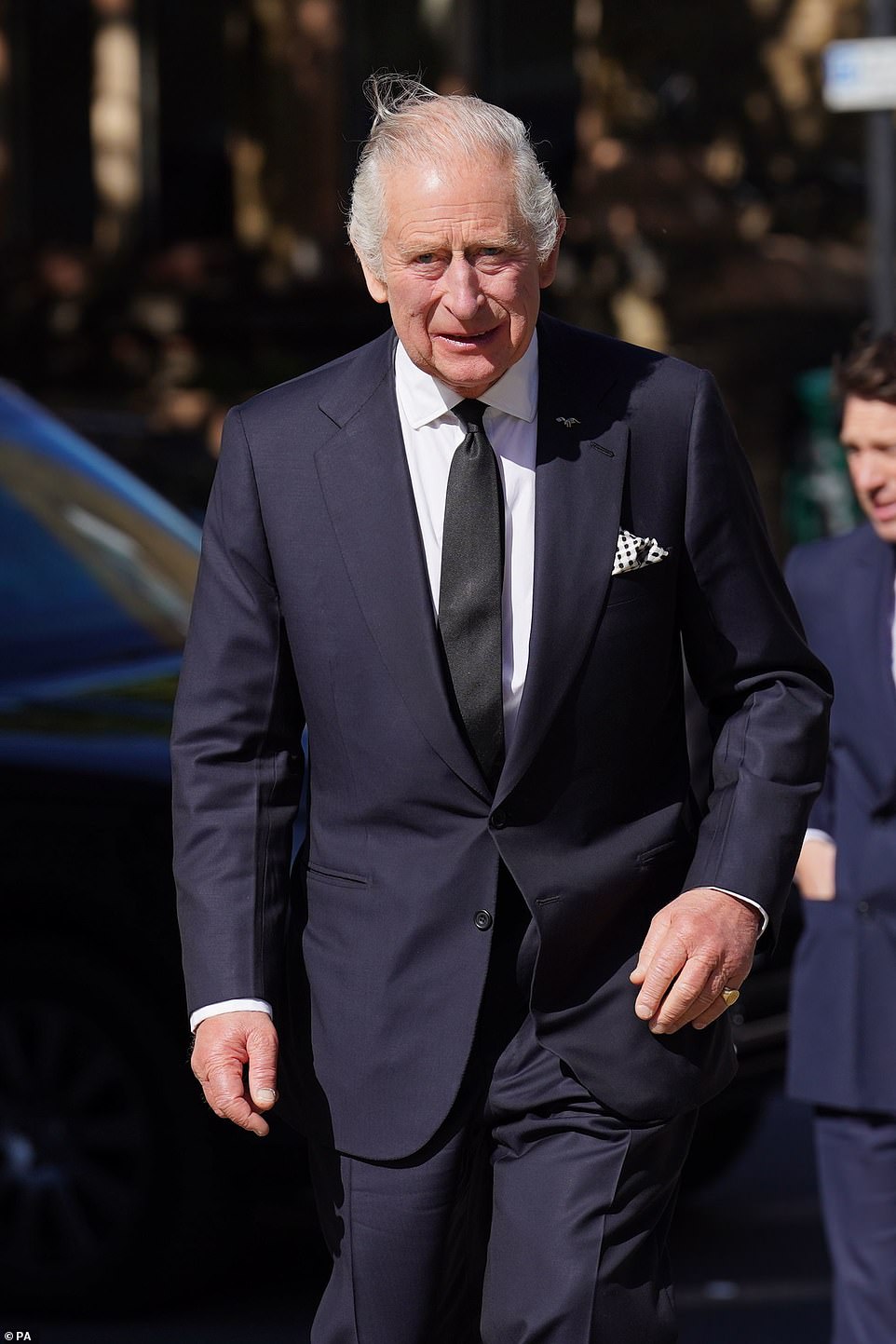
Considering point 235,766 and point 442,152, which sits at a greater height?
point 442,152

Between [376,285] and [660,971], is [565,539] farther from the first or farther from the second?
[660,971]

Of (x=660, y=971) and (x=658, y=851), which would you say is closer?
(x=660, y=971)

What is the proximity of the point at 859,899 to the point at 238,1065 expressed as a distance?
1.82 m

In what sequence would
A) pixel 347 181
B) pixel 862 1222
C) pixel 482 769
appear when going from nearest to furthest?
pixel 482 769, pixel 862 1222, pixel 347 181

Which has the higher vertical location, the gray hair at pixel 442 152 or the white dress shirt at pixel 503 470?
the gray hair at pixel 442 152

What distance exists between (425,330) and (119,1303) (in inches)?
113

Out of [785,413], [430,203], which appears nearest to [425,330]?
[430,203]

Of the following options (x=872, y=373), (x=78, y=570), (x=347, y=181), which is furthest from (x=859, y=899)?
(x=347, y=181)

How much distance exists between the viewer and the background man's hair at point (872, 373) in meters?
4.37

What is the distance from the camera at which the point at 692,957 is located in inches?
116

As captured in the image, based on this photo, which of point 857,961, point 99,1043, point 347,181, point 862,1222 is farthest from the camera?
point 347,181

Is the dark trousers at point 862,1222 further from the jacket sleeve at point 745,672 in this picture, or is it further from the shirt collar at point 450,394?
the shirt collar at point 450,394

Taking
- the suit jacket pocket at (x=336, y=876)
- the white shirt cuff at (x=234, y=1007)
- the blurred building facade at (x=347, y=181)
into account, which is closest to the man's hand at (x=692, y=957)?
the suit jacket pocket at (x=336, y=876)

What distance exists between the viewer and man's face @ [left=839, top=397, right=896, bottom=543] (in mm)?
4395
